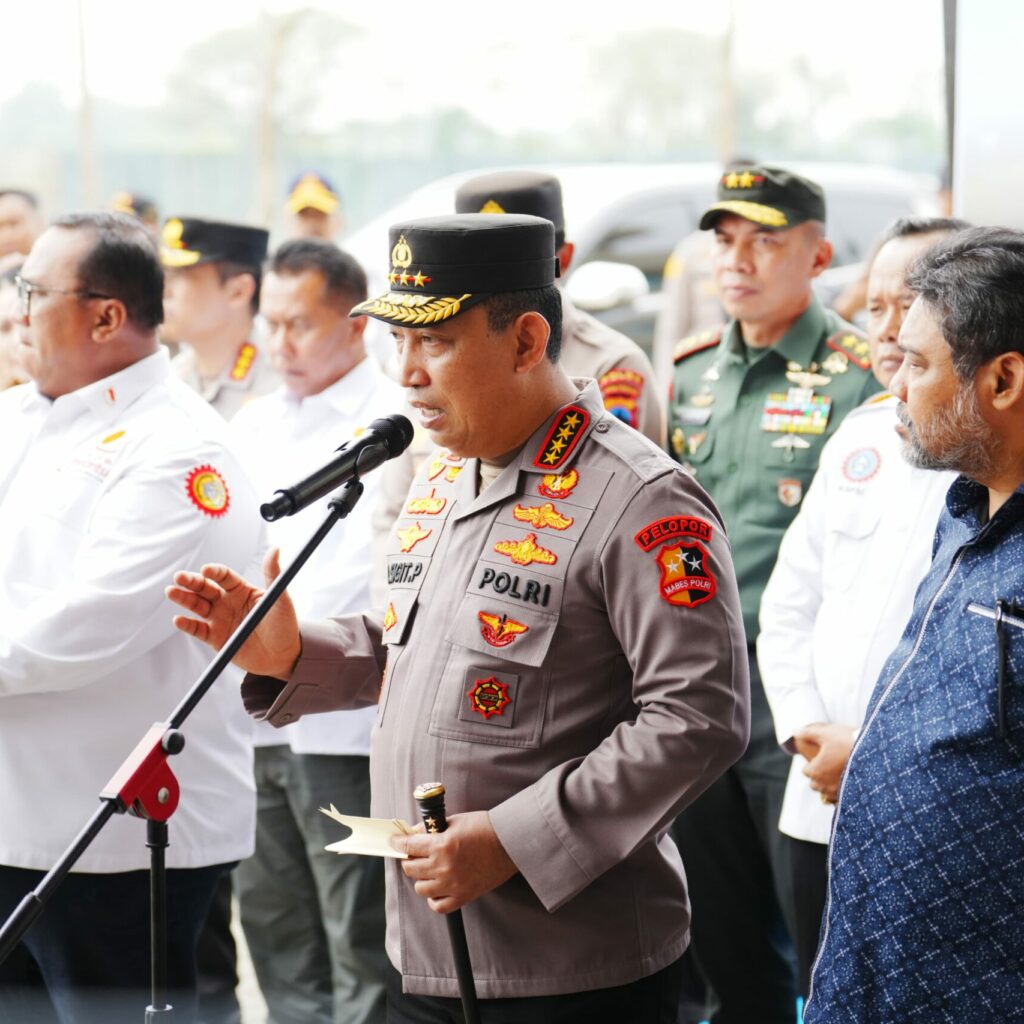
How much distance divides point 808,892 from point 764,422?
46.2 inches

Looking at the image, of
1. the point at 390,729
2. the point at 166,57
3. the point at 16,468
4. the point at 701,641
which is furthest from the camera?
the point at 166,57

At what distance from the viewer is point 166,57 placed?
40.7ft

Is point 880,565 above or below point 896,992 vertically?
above

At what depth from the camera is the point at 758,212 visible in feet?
12.6

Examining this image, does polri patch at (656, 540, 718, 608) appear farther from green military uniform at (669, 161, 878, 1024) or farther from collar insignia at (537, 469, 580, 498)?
green military uniform at (669, 161, 878, 1024)

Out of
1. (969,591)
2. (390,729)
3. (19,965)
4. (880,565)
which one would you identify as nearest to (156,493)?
(390,729)

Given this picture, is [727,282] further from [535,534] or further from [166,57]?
[166,57]

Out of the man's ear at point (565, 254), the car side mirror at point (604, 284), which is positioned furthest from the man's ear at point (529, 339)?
the car side mirror at point (604, 284)

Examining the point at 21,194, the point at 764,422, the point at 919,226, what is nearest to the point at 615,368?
the point at 764,422

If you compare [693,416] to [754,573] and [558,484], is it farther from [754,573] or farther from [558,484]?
[558,484]

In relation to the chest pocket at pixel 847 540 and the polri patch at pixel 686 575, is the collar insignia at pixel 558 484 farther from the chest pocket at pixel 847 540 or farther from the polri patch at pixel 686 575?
the chest pocket at pixel 847 540

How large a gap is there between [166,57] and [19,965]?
10399mm

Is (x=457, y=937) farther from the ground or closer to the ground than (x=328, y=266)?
closer to the ground

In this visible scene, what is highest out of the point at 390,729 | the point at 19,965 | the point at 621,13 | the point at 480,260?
the point at 621,13
